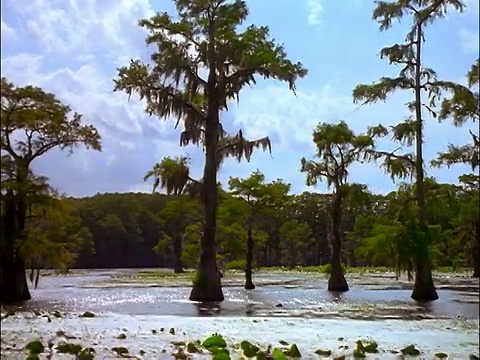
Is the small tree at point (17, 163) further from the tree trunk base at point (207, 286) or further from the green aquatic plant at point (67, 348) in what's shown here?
the tree trunk base at point (207, 286)

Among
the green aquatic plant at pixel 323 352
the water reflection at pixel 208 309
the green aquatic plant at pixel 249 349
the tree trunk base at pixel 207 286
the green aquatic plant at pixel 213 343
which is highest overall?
the tree trunk base at pixel 207 286

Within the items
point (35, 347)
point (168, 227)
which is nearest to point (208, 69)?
point (168, 227)

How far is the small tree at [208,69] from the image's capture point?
42.7 ft

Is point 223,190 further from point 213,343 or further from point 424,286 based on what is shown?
point 213,343

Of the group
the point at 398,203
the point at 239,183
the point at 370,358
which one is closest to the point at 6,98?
the point at 370,358

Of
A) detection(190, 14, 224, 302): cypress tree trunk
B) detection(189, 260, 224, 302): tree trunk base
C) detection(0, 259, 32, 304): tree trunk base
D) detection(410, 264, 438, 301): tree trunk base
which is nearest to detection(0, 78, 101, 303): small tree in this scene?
detection(0, 259, 32, 304): tree trunk base

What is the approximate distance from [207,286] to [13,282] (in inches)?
505

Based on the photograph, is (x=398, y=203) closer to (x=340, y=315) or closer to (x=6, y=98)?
(x=340, y=315)

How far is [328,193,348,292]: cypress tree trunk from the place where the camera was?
66.6 feet

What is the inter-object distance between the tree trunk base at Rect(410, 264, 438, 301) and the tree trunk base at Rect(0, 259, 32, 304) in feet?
17.7

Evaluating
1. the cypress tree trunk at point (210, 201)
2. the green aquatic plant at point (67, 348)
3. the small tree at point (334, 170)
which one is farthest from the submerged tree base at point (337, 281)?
the green aquatic plant at point (67, 348)

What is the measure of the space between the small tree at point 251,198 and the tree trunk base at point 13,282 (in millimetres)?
18852

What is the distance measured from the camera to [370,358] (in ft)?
21.0

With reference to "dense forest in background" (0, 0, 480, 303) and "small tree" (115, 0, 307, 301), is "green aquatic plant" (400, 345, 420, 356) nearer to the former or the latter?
"dense forest in background" (0, 0, 480, 303)
